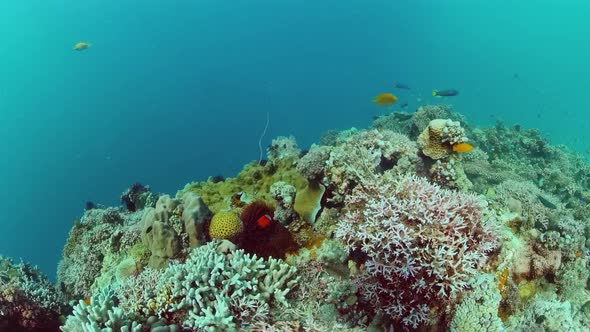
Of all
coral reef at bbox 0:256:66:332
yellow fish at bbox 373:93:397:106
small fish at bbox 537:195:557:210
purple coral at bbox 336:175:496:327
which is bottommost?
small fish at bbox 537:195:557:210

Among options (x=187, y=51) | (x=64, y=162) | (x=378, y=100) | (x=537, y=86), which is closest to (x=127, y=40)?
(x=187, y=51)

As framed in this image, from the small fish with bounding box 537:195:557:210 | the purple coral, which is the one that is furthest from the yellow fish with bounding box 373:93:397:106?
the purple coral

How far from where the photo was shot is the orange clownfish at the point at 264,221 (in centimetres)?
562

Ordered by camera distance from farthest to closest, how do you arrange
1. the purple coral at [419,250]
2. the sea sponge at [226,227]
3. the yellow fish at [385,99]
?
the yellow fish at [385,99] → the sea sponge at [226,227] → the purple coral at [419,250]

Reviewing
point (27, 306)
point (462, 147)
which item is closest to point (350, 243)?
point (462, 147)

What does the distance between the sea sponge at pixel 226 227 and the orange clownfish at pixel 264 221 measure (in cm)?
29

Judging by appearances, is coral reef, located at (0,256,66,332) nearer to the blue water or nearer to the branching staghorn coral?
the branching staghorn coral

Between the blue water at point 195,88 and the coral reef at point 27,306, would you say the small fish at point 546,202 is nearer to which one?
the coral reef at point 27,306

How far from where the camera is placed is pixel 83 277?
7.00 metres

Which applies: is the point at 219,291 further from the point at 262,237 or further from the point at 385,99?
the point at 385,99

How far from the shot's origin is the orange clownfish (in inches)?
221

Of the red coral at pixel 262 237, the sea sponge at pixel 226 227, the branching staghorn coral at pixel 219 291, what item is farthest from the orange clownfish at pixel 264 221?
the branching staghorn coral at pixel 219 291

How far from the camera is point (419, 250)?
3.80 metres

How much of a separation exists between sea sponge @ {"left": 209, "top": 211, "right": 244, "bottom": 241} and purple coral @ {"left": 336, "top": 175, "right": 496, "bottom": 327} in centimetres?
180
